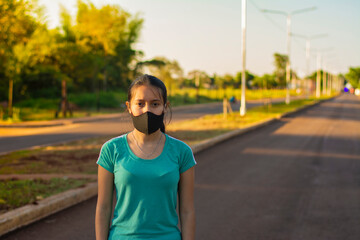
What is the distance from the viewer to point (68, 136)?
1514 cm

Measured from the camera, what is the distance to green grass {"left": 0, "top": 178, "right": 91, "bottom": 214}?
5.59 meters

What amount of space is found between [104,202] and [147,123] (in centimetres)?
49

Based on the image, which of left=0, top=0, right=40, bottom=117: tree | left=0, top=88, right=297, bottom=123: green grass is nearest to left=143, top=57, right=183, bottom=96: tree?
left=0, top=88, right=297, bottom=123: green grass

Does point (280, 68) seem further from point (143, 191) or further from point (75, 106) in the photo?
point (143, 191)

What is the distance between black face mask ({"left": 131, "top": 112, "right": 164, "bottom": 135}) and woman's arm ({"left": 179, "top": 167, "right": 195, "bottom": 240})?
29 cm

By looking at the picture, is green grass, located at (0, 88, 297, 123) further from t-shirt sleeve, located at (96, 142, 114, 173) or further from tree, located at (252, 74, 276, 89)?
tree, located at (252, 74, 276, 89)

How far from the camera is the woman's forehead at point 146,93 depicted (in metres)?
2.27

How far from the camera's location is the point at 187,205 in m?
2.28

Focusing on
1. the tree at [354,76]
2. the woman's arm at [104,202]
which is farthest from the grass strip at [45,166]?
the tree at [354,76]

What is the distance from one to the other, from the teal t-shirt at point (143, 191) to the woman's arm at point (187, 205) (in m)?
0.06

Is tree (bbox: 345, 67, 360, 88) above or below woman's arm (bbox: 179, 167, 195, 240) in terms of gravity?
above

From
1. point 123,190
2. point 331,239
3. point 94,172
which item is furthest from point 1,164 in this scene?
point 123,190

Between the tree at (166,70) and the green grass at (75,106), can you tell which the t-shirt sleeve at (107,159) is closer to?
the green grass at (75,106)

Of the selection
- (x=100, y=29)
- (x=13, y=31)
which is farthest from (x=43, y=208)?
(x=100, y=29)
